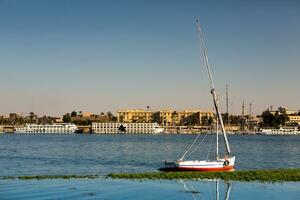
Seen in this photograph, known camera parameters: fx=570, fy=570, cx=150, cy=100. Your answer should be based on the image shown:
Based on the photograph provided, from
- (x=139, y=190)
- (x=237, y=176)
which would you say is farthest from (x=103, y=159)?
(x=139, y=190)

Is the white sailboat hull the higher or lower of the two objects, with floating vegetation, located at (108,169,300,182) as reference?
higher

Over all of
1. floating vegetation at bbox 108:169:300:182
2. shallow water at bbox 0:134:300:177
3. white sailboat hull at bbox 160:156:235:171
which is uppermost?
white sailboat hull at bbox 160:156:235:171

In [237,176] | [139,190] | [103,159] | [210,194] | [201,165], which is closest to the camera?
[210,194]

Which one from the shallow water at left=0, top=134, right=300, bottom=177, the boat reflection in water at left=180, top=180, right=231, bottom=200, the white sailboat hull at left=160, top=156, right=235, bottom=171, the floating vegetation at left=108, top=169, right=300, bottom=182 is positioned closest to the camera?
the boat reflection in water at left=180, top=180, right=231, bottom=200

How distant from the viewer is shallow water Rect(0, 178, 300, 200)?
29906 millimetres

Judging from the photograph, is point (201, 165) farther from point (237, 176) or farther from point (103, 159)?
point (103, 159)

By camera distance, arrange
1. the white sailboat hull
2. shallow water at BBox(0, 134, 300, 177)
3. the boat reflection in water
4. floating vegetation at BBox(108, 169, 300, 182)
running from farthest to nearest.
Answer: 1. shallow water at BBox(0, 134, 300, 177)
2. the white sailboat hull
3. floating vegetation at BBox(108, 169, 300, 182)
4. the boat reflection in water

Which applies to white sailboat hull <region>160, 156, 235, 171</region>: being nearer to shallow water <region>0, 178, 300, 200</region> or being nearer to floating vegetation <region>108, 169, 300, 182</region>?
floating vegetation <region>108, 169, 300, 182</region>

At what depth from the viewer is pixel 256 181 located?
37000mm

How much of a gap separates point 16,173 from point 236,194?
2798 cm

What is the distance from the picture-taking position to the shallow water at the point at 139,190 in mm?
29906

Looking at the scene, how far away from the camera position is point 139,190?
32.3 metres

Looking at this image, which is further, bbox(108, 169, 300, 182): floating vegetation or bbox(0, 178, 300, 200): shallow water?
bbox(108, 169, 300, 182): floating vegetation

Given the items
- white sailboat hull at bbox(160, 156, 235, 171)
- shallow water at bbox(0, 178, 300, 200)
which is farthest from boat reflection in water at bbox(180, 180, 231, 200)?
white sailboat hull at bbox(160, 156, 235, 171)
